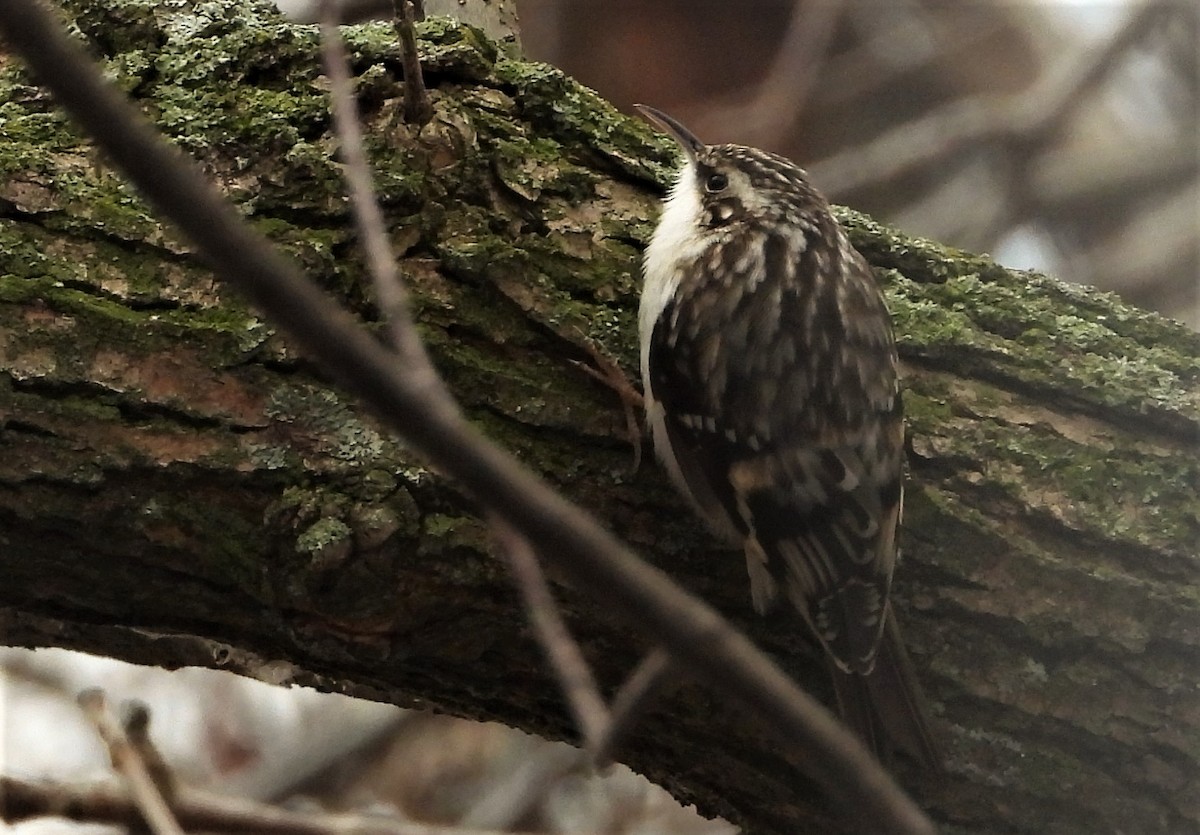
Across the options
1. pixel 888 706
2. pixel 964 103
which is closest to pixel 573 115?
pixel 888 706

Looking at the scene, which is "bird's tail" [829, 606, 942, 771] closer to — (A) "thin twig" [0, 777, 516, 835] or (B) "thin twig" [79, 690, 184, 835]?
(A) "thin twig" [0, 777, 516, 835]

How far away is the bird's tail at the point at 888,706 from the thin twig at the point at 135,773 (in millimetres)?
1108

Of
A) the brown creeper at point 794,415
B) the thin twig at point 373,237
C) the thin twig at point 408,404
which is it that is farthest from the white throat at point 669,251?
the thin twig at point 408,404

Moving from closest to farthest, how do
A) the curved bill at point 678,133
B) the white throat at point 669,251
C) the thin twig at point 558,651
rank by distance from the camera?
the thin twig at point 558,651 → the white throat at point 669,251 → the curved bill at point 678,133

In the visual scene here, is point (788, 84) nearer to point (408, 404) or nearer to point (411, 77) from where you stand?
point (411, 77)

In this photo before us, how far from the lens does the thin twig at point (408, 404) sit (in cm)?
70

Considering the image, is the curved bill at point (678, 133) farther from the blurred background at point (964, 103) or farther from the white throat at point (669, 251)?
the blurred background at point (964, 103)

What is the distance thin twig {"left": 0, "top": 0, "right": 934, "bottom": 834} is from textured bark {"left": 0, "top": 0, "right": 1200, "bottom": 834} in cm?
105

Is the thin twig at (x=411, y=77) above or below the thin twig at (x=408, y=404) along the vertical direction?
above

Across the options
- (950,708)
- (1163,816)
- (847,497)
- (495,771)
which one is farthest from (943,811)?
(495,771)

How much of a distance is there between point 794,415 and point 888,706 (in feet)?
1.60

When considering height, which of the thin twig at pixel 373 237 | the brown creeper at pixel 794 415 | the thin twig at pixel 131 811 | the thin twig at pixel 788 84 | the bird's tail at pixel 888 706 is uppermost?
the thin twig at pixel 788 84

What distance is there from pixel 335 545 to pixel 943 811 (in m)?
1.01

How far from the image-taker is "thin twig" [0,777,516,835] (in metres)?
0.98
